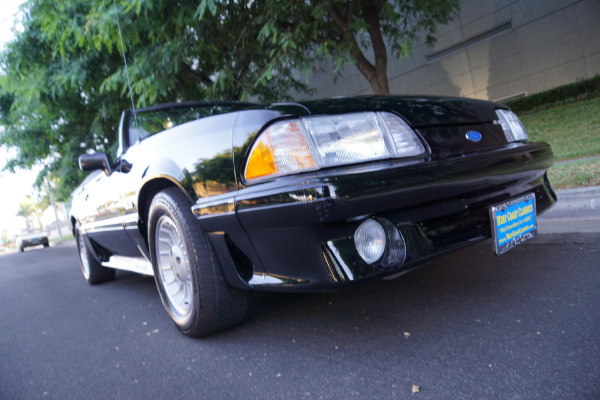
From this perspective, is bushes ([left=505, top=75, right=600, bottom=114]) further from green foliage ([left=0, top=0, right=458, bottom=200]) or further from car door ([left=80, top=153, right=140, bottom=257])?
car door ([left=80, top=153, right=140, bottom=257])

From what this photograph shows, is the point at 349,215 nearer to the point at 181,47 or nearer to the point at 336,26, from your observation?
the point at 181,47

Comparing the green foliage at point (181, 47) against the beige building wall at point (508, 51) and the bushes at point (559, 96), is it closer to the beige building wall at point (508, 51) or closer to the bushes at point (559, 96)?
the bushes at point (559, 96)

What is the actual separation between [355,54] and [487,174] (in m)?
5.95

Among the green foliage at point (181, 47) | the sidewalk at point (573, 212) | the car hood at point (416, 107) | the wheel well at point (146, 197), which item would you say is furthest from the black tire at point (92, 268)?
the sidewalk at point (573, 212)

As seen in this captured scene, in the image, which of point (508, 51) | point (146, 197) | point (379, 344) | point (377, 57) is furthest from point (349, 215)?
point (508, 51)

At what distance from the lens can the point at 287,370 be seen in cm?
185

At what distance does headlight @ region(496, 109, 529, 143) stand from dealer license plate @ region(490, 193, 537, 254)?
365 mm

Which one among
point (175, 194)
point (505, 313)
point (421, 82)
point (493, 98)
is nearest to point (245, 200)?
point (175, 194)

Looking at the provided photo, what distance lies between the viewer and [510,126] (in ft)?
8.02

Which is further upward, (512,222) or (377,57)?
(377,57)

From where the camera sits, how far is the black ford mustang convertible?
5.38ft

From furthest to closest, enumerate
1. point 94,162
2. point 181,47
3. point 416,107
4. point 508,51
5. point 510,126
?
1. point 508,51
2. point 181,47
3. point 94,162
4. point 510,126
5. point 416,107

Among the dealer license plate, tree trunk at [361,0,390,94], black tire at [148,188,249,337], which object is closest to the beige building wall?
tree trunk at [361,0,390,94]

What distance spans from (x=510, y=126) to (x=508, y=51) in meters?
11.3
